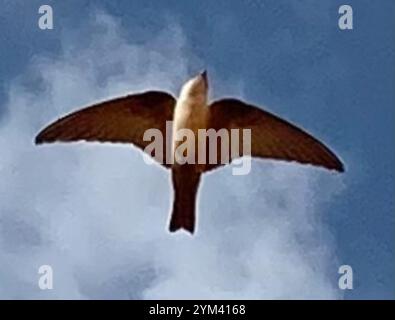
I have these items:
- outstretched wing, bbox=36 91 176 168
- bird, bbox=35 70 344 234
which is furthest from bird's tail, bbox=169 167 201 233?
outstretched wing, bbox=36 91 176 168

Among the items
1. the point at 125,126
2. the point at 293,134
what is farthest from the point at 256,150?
the point at 125,126

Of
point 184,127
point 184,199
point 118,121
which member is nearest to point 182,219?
point 184,199

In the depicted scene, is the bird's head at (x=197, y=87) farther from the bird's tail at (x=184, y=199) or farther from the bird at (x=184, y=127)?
the bird's tail at (x=184, y=199)

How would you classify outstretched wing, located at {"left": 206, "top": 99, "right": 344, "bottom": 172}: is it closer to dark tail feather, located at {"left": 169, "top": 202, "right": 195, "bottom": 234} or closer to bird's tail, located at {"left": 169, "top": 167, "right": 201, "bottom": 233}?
bird's tail, located at {"left": 169, "top": 167, "right": 201, "bottom": 233}

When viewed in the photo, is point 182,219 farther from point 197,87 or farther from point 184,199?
point 197,87
